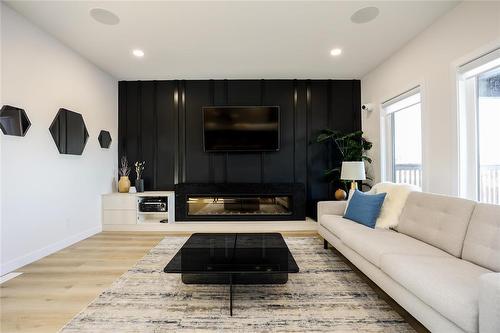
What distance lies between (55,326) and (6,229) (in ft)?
4.70

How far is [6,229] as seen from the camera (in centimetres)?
243

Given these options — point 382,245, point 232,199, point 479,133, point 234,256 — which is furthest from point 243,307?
point 479,133

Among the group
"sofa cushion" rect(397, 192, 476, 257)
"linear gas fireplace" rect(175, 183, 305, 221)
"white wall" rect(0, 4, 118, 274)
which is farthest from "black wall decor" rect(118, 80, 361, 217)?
"sofa cushion" rect(397, 192, 476, 257)

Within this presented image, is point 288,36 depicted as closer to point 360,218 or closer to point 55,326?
point 360,218

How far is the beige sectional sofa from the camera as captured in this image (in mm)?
1159

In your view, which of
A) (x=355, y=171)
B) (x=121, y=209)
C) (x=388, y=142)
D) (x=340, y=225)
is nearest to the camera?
(x=340, y=225)

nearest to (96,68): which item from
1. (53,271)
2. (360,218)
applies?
(53,271)

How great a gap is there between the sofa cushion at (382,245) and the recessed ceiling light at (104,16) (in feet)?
10.9

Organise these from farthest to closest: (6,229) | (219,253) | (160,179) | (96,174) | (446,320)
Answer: (160,179) → (96,174) → (6,229) → (219,253) → (446,320)

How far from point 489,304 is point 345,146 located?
3.56 m

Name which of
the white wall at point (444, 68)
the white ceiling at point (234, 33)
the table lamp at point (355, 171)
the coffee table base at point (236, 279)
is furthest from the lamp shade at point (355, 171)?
the coffee table base at point (236, 279)

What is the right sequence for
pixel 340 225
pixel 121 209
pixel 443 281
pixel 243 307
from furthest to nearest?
pixel 121 209 → pixel 340 225 → pixel 243 307 → pixel 443 281

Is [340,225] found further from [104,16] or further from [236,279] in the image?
[104,16]

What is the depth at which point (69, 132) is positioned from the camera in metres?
3.27
